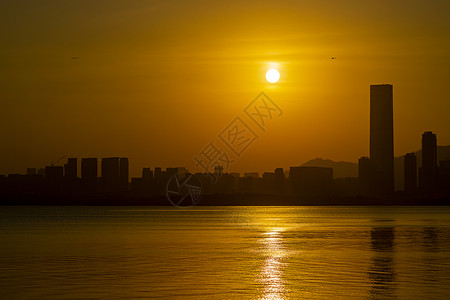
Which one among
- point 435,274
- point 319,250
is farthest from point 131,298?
point 319,250

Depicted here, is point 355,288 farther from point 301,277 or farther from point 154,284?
point 154,284

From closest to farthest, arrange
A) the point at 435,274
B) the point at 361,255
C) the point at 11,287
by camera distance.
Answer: the point at 11,287 < the point at 435,274 < the point at 361,255

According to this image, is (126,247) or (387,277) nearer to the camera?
(387,277)

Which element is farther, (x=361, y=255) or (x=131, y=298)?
(x=361, y=255)

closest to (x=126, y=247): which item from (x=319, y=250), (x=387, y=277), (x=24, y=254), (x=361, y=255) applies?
(x=24, y=254)

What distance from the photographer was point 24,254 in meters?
73.5

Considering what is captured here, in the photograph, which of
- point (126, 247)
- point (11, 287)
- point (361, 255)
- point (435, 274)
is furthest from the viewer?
point (126, 247)

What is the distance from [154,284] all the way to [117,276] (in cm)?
519

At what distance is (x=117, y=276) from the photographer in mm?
52844

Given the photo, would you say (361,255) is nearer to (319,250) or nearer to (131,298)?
(319,250)

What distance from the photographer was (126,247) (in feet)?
279

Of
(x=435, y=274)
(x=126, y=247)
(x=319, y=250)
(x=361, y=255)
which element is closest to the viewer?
(x=435, y=274)

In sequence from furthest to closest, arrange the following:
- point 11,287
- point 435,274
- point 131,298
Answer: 1. point 435,274
2. point 11,287
3. point 131,298

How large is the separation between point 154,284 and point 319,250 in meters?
33.8
